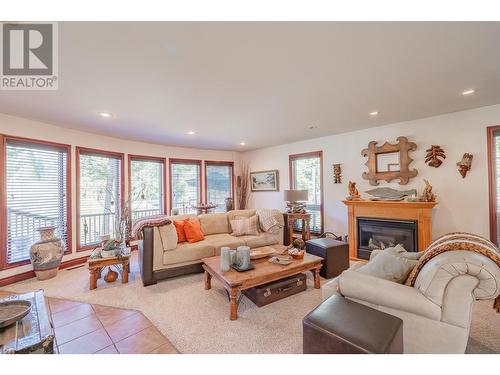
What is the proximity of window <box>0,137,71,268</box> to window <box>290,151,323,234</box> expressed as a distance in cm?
472

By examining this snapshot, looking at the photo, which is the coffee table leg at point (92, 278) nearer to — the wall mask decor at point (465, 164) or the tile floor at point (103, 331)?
the tile floor at point (103, 331)

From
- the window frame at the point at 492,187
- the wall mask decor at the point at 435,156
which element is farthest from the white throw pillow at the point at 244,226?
the window frame at the point at 492,187

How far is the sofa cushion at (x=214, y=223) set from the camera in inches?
153

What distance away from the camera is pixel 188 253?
10.2 feet

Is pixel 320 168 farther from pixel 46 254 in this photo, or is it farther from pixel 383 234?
pixel 46 254

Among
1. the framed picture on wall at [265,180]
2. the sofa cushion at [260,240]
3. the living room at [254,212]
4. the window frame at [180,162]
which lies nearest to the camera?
the living room at [254,212]

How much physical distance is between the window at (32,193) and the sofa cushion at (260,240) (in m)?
3.19

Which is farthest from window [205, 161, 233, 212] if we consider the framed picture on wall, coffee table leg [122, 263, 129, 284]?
coffee table leg [122, 263, 129, 284]

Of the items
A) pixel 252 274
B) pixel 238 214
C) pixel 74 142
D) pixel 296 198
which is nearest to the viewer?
pixel 252 274

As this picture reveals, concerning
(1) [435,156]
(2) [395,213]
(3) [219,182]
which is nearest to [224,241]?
(2) [395,213]

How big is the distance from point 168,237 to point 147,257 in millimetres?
361
